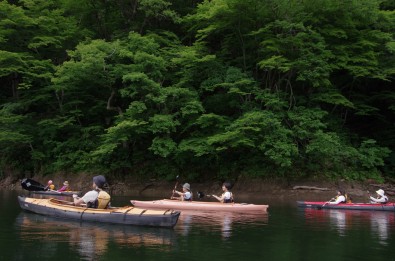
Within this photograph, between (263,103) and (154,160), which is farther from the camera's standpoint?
(154,160)

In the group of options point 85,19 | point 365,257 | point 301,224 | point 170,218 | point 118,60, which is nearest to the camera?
point 365,257

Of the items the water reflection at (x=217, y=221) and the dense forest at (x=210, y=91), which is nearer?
the water reflection at (x=217, y=221)

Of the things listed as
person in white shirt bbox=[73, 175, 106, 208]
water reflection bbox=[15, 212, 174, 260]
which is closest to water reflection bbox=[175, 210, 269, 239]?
water reflection bbox=[15, 212, 174, 260]

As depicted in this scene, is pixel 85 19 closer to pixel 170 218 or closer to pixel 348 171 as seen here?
pixel 348 171

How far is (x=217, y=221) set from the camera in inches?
567

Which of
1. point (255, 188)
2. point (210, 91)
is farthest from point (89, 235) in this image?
point (210, 91)

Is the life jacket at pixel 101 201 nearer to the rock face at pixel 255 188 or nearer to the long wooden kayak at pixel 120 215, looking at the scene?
the long wooden kayak at pixel 120 215

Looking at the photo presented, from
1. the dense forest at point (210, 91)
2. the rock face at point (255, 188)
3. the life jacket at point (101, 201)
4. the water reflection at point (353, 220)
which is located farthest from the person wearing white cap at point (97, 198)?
the rock face at point (255, 188)

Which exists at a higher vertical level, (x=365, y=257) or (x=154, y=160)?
(x=154, y=160)

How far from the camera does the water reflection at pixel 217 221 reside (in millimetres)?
12544

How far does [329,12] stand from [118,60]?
12.1 meters

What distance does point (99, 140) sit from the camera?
1026 inches

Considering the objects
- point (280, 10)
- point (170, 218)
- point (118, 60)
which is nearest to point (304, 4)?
point (280, 10)

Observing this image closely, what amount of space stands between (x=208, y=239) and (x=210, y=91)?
1544cm
